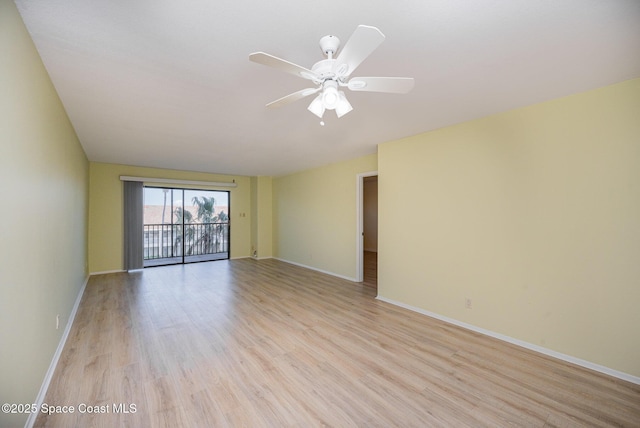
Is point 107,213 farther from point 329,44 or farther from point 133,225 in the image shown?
point 329,44

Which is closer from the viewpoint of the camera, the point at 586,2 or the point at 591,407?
the point at 586,2

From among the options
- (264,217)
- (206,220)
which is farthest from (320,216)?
(206,220)

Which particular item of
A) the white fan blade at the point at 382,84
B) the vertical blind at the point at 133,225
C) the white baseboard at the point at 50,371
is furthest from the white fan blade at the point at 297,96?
the vertical blind at the point at 133,225

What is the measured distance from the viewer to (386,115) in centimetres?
274

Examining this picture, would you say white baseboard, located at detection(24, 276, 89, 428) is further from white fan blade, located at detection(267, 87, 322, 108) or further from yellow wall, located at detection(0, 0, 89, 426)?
white fan blade, located at detection(267, 87, 322, 108)

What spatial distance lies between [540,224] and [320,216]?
3951 mm

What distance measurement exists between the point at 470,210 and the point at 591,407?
1.80 metres

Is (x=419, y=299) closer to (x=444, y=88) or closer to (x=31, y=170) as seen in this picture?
(x=444, y=88)

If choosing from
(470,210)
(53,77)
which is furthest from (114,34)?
(470,210)

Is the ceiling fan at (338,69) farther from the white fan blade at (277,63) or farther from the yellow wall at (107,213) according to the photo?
the yellow wall at (107,213)

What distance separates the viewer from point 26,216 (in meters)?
1.55

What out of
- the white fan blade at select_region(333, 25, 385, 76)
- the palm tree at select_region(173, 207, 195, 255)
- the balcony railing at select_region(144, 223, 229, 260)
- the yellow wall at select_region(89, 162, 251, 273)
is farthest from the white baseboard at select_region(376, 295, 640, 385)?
the yellow wall at select_region(89, 162, 251, 273)

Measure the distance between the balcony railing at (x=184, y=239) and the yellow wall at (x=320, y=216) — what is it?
1786 millimetres

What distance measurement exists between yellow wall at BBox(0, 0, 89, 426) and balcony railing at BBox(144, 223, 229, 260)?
4.72m
